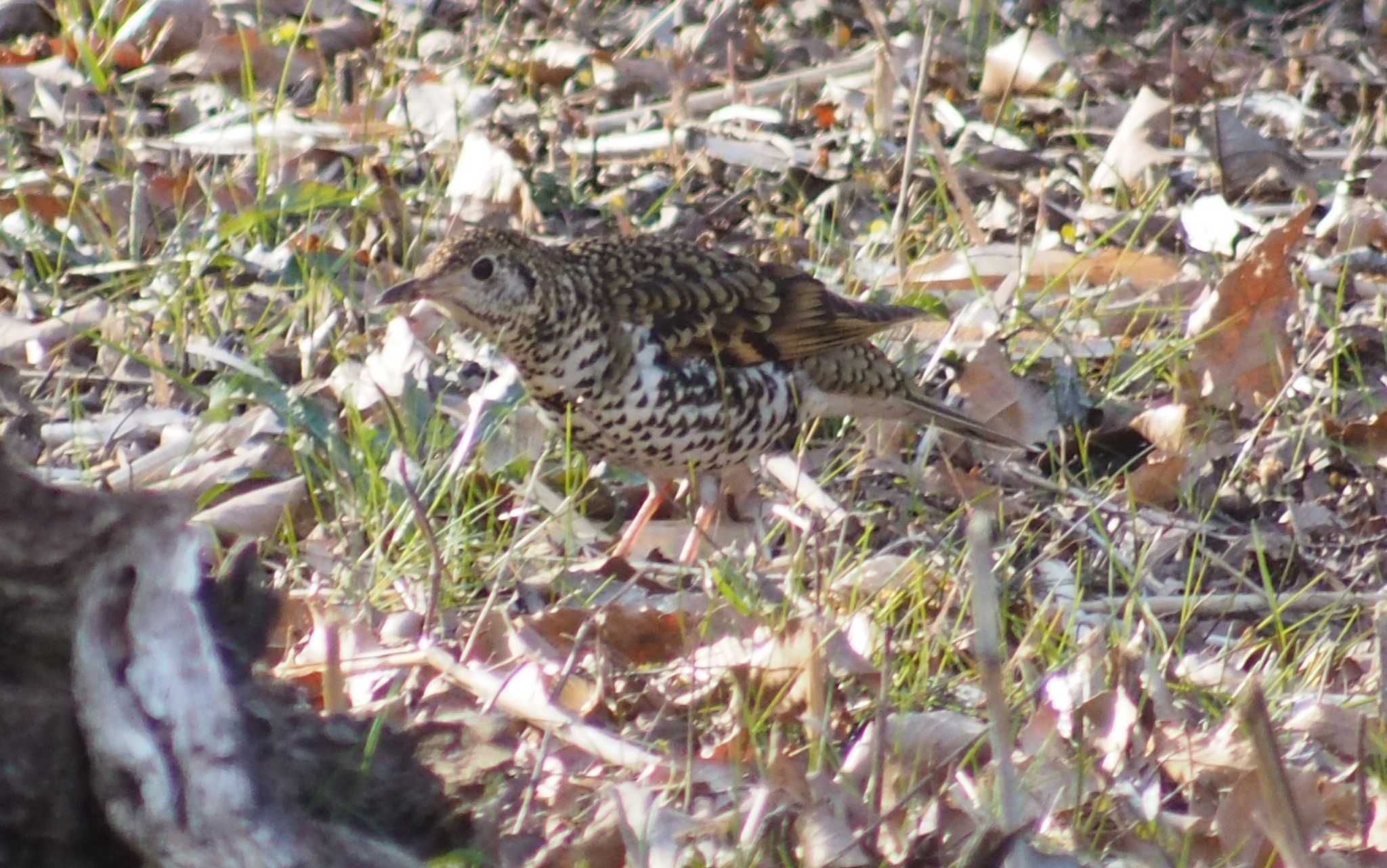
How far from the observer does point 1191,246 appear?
621 cm

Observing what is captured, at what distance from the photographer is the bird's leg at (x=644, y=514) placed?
4.65 meters

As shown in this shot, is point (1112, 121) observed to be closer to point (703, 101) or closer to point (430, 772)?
point (703, 101)

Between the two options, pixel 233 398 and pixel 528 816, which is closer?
pixel 528 816

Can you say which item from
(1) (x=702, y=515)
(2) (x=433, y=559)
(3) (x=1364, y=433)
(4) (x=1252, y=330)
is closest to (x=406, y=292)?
(1) (x=702, y=515)

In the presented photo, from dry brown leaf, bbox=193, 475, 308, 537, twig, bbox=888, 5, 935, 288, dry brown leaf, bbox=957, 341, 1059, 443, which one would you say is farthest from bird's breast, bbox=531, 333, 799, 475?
dry brown leaf, bbox=193, 475, 308, 537

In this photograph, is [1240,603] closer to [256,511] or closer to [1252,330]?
[1252,330]

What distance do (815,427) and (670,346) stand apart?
53cm

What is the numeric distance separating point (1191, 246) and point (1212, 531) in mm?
1667

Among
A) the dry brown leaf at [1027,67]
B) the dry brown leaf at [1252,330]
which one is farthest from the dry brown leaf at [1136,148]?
the dry brown leaf at [1252,330]

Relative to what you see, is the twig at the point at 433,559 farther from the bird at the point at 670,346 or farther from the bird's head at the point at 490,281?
the bird's head at the point at 490,281

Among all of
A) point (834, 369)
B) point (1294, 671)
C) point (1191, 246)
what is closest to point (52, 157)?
point (834, 369)

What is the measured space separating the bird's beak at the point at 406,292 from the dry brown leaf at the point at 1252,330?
2151 mm

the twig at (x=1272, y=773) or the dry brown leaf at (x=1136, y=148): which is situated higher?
the twig at (x=1272, y=773)

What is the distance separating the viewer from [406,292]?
15.2 feet
